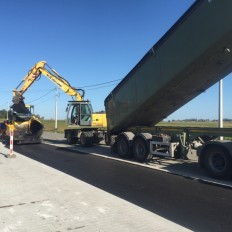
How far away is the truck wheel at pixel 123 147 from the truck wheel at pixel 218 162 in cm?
440

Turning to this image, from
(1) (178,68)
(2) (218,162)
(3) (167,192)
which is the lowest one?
(3) (167,192)

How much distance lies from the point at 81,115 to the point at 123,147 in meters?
7.48

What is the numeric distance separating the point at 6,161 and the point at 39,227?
796 cm

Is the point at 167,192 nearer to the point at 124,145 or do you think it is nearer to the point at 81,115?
the point at 124,145

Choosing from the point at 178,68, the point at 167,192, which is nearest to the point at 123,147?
the point at 178,68

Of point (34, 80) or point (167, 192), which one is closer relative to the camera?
point (167, 192)

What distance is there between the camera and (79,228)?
5258 mm

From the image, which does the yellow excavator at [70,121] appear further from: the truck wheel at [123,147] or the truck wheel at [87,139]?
the truck wheel at [123,147]

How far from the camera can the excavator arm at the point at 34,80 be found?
77.0 ft

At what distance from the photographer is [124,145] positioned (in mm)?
14039

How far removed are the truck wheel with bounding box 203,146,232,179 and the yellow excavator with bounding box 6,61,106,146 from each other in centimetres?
1087

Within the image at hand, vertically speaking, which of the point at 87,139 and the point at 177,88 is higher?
the point at 177,88

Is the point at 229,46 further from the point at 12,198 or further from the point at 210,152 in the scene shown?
the point at 12,198

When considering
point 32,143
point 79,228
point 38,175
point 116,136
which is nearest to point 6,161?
point 38,175
